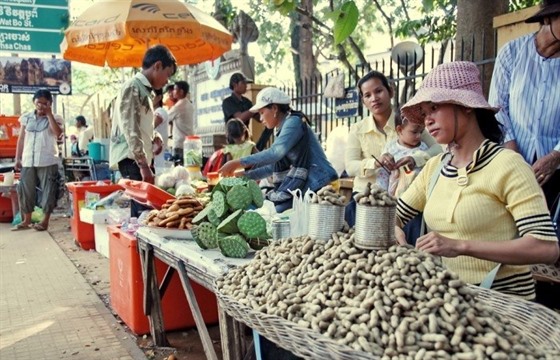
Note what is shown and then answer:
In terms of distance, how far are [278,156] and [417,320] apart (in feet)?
7.65

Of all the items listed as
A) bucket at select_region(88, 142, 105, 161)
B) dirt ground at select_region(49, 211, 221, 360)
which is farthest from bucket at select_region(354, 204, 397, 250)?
bucket at select_region(88, 142, 105, 161)

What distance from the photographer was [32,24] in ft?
32.6

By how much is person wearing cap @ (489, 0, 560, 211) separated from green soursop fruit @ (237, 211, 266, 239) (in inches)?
52.6

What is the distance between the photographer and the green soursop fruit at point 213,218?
2.56 meters

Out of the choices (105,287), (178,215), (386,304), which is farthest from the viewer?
(105,287)

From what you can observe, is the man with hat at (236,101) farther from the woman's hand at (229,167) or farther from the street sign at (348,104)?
the woman's hand at (229,167)

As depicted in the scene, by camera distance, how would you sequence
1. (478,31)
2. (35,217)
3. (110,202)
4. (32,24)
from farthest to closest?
(32,24), (35,217), (110,202), (478,31)

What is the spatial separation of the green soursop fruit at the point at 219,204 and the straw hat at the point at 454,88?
3.44 ft

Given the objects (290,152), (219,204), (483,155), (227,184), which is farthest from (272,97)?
(483,155)

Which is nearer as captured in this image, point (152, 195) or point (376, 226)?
point (376, 226)

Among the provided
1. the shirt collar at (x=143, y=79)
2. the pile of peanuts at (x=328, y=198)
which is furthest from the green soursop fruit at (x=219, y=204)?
the shirt collar at (x=143, y=79)

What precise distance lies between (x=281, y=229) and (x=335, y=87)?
13.8ft

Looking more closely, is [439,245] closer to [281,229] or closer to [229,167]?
[281,229]

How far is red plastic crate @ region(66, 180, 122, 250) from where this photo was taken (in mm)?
6136
